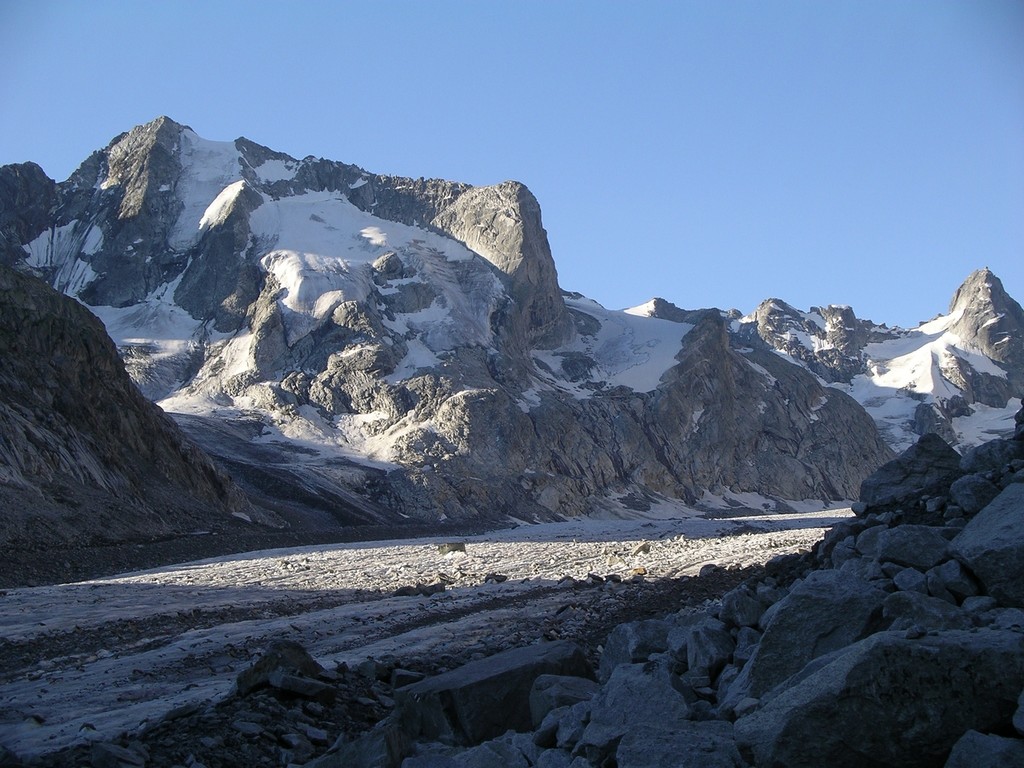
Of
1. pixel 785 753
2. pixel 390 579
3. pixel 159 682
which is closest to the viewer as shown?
pixel 785 753

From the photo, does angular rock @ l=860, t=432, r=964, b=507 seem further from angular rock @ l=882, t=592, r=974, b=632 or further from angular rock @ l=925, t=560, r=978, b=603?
angular rock @ l=882, t=592, r=974, b=632

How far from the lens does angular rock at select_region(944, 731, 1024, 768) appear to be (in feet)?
21.6

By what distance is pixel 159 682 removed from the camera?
13242mm

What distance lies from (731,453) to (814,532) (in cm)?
9485

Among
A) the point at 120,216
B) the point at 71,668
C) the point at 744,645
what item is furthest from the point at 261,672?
the point at 120,216

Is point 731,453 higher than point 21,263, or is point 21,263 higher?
point 21,263

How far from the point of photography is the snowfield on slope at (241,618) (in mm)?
12258

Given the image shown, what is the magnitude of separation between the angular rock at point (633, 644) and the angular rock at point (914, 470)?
13.1 ft

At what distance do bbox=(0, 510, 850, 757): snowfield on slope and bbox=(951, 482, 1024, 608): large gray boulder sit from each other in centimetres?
754

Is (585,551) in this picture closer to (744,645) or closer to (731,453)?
(744,645)

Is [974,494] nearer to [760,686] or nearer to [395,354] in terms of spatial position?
[760,686]

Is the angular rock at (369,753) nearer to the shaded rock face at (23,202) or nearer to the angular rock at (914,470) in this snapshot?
the angular rock at (914,470)

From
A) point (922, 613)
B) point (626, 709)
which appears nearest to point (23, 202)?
point (626, 709)

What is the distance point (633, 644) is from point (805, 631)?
3.40 m
